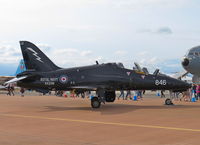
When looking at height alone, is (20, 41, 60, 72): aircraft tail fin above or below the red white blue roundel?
above

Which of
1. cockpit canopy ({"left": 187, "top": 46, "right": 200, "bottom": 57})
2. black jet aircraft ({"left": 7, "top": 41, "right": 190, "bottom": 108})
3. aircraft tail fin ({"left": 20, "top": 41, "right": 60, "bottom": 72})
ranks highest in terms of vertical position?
cockpit canopy ({"left": 187, "top": 46, "right": 200, "bottom": 57})

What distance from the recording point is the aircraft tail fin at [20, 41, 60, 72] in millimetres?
17781

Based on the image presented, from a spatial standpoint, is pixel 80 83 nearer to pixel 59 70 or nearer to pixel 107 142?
pixel 59 70

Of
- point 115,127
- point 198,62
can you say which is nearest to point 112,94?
point 198,62

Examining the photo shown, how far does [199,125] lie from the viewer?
9.87 meters

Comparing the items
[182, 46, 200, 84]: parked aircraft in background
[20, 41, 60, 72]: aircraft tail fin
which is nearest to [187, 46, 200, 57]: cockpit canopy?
[182, 46, 200, 84]: parked aircraft in background

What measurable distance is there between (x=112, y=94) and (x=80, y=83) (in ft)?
9.62

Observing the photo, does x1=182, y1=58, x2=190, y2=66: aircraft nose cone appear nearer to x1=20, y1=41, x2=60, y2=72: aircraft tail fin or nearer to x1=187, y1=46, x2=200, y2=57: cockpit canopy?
x1=187, y1=46, x2=200, y2=57: cockpit canopy

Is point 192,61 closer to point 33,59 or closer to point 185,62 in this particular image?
point 185,62

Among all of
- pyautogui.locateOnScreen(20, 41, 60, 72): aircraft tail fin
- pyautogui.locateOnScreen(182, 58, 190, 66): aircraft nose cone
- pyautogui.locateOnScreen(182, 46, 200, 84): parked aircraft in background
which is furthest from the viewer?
pyautogui.locateOnScreen(182, 58, 190, 66): aircraft nose cone

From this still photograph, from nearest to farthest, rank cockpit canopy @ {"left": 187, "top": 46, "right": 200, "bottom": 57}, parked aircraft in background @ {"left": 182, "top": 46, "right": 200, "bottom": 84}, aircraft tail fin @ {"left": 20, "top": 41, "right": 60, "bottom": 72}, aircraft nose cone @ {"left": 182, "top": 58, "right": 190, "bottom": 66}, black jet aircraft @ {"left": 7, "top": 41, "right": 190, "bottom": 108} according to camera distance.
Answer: black jet aircraft @ {"left": 7, "top": 41, "right": 190, "bottom": 108} < aircraft tail fin @ {"left": 20, "top": 41, "right": 60, "bottom": 72} < parked aircraft in background @ {"left": 182, "top": 46, "right": 200, "bottom": 84} < aircraft nose cone @ {"left": 182, "top": 58, "right": 190, "bottom": 66} < cockpit canopy @ {"left": 187, "top": 46, "right": 200, "bottom": 57}

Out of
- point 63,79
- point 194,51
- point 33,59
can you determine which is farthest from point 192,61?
point 33,59

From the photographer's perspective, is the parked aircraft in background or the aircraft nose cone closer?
the parked aircraft in background

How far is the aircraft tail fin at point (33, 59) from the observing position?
58.3 feet
